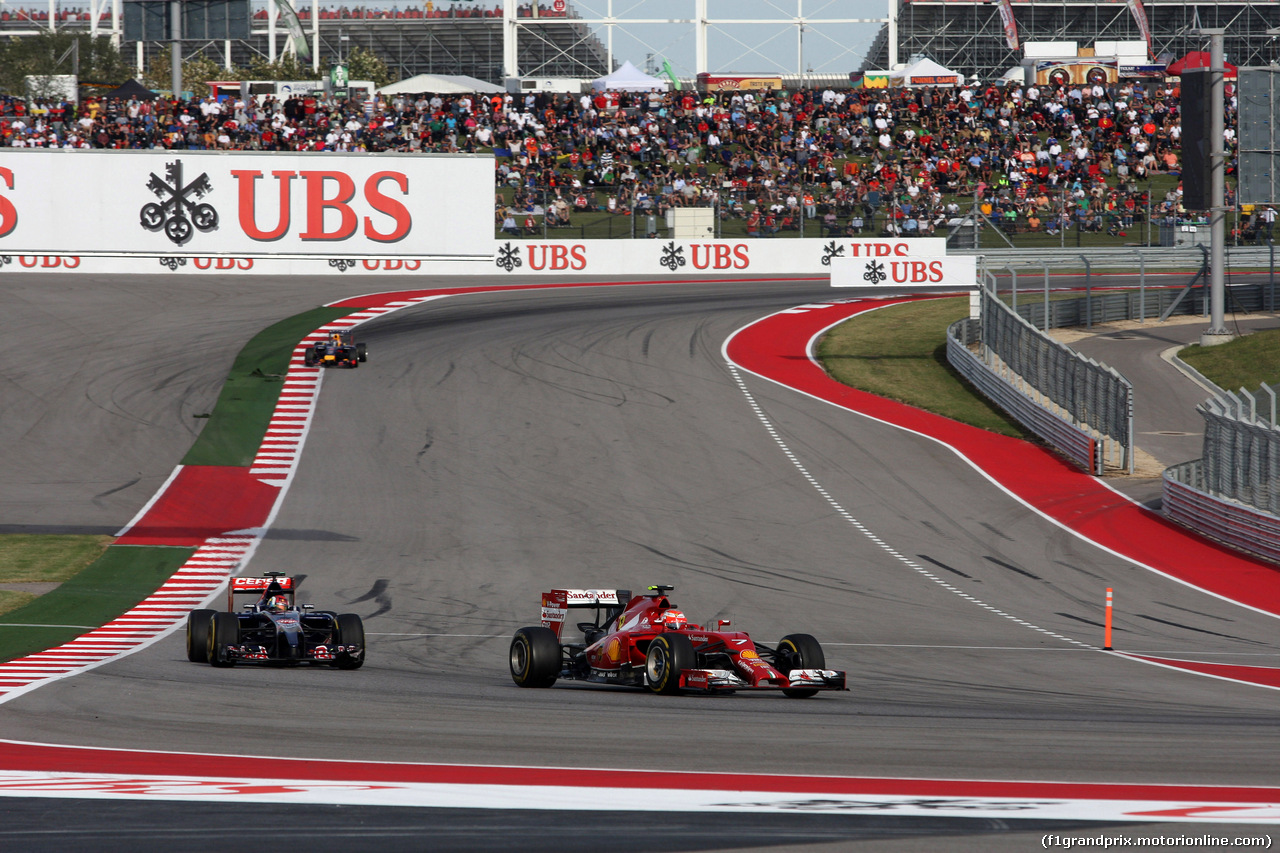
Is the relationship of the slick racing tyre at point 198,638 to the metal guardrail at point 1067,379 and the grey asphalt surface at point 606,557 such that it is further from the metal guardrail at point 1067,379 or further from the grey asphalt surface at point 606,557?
the metal guardrail at point 1067,379

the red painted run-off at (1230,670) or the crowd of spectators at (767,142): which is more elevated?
the crowd of spectators at (767,142)

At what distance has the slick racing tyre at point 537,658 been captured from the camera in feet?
38.5

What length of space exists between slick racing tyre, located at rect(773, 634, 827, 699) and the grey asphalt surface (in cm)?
26

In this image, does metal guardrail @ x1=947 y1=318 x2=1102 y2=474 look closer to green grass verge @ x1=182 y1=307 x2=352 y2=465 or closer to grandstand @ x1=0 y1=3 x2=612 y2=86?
green grass verge @ x1=182 y1=307 x2=352 y2=465

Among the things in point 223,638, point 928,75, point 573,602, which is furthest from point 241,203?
point 928,75

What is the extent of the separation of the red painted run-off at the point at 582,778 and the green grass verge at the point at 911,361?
2383 cm

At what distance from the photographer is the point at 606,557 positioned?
2077 cm

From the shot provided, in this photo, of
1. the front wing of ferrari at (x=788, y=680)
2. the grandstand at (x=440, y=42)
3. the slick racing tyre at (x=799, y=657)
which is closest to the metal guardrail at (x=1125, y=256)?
the slick racing tyre at (x=799, y=657)

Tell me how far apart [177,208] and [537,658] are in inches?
1369

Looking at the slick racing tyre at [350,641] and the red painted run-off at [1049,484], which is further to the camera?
the red painted run-off at [1049,484]

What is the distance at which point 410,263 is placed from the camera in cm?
4462

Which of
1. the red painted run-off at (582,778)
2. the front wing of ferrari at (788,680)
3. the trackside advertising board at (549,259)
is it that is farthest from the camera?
the trackside advertising board at (549,259)

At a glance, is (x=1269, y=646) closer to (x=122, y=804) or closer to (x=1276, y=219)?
(x=122, y=804)

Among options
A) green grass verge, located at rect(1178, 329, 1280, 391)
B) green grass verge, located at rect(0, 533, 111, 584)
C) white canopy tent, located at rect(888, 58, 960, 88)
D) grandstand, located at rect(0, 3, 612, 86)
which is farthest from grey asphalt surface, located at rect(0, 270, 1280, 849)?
grandstand, located at rect(0, 3, 612, 86)
